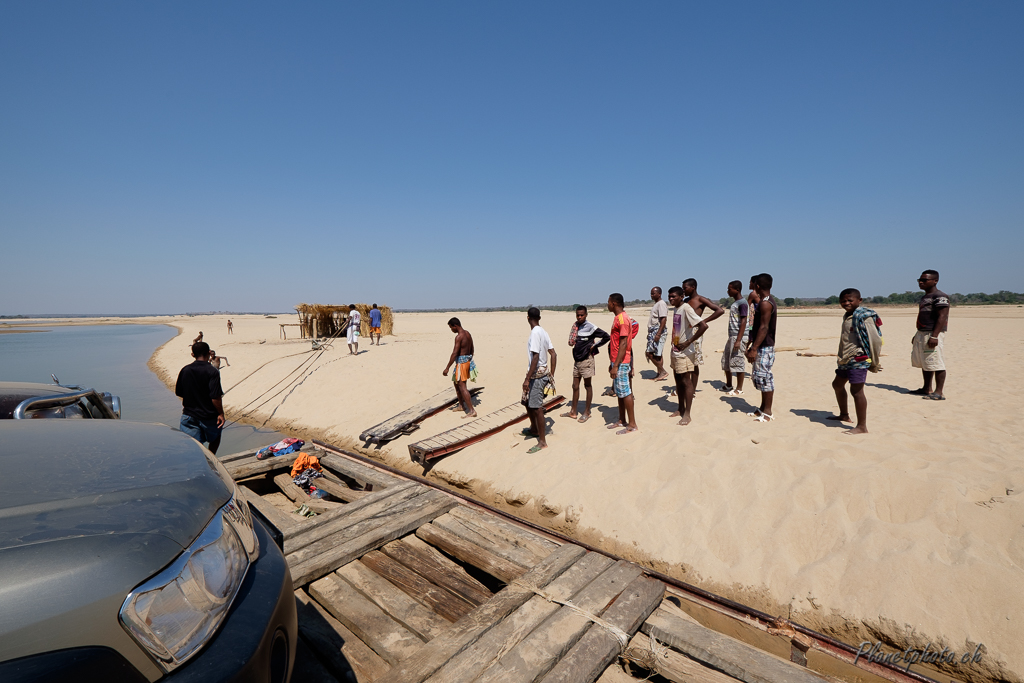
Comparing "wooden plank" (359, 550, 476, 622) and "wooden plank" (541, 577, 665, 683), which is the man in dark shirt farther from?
"wooden plank" (541, 577, 665, 683)

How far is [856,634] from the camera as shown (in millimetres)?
3137

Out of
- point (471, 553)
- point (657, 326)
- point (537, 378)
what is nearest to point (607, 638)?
point (471, 553)

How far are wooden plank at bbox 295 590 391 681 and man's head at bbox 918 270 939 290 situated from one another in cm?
871

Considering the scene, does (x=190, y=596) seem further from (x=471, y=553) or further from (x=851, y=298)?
(x=851, y=298)

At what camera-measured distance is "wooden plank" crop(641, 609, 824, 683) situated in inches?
82.2

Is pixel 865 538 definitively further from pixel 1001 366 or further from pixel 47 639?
pixel 1001 366

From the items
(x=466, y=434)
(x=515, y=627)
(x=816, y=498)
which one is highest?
(x=515, y=627)

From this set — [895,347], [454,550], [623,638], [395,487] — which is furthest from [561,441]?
[895,347]

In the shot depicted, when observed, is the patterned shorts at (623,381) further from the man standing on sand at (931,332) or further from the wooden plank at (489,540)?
the man standing on sand at (931,332)

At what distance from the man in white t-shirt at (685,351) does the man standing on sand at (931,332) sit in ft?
11.3

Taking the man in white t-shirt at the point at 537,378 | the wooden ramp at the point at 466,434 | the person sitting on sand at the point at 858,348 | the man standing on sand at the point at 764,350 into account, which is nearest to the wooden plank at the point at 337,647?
the man in white t-shirt at the point at 537,378

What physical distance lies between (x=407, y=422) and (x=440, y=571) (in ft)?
16.9

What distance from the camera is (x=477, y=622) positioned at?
2.32 m

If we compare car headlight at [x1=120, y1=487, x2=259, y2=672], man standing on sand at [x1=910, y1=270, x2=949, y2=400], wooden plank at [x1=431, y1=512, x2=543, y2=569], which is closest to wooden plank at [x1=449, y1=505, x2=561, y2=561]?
wooden plank at [x1=431, y1=512, x2=543, y2=569]
